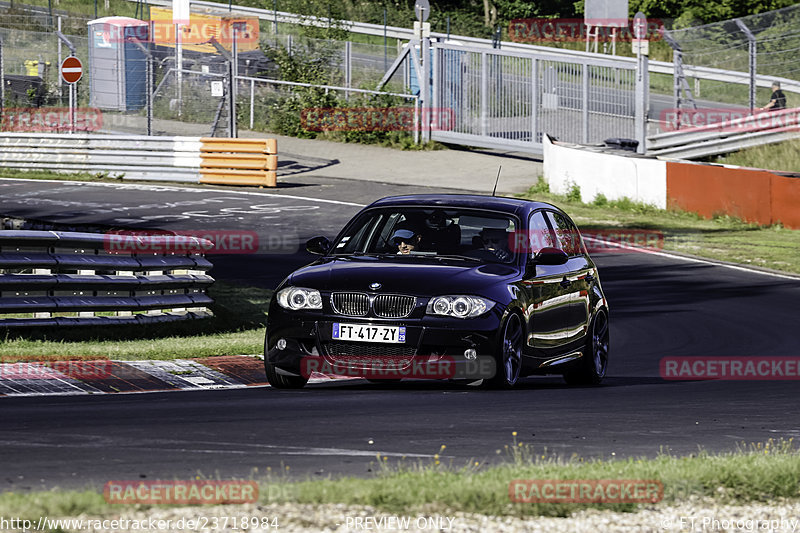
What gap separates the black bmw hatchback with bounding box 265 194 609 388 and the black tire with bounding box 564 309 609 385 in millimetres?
14

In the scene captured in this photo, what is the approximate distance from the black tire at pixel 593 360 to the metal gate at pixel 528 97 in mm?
21577

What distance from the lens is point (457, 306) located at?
966cm

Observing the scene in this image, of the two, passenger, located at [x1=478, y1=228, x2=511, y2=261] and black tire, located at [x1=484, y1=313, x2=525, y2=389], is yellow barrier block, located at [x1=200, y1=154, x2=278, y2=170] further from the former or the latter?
black tire, located at [x1=484, y1=313, x2=525, y2=389]

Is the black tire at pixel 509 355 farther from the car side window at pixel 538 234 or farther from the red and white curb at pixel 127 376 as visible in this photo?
the red and white curb at pixel 127 376

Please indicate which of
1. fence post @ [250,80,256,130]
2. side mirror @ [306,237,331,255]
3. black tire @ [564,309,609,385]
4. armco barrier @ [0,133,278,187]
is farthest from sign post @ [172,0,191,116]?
side mirror @ [306,237,331,255]

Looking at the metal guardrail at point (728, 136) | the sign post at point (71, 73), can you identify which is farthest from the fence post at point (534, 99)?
the sign post at point (71, 73)

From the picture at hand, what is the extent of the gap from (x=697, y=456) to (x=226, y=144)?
2548 cm

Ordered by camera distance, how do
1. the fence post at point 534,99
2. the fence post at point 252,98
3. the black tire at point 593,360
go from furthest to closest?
the fence post at point 252,98, the fence post at point 534,99, the black tire at point 593,360

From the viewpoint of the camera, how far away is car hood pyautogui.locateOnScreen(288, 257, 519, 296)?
31.9 ft

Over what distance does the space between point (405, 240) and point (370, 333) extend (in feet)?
4.40

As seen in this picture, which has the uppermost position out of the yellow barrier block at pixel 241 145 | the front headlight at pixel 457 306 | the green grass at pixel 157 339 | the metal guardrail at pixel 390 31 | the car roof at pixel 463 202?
the metal guardrail at pixel 390 31

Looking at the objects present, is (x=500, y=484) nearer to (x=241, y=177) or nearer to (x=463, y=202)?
(x=463, y=202)

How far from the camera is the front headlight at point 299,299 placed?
386 inches

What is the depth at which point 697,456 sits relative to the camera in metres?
7.17
